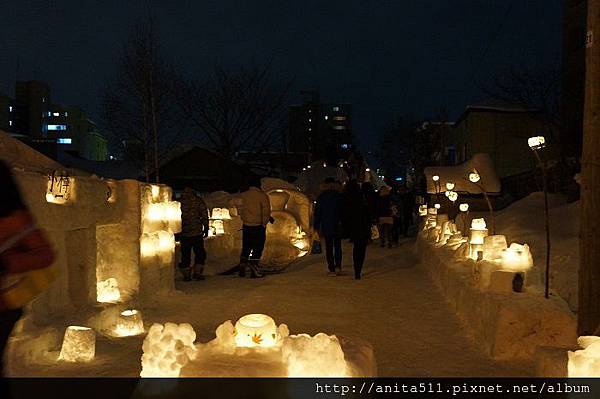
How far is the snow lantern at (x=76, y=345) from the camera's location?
5.45 m

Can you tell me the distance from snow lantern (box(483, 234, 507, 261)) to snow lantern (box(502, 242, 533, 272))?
0.23m

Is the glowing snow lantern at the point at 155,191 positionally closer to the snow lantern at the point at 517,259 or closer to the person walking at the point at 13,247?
the snow lantern at the point at 517,259

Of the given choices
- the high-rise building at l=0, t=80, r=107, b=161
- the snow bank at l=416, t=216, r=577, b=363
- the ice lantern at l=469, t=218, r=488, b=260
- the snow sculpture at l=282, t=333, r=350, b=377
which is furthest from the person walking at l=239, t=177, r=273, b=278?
the high-rise building at l=0, t=80, r=107, b=161

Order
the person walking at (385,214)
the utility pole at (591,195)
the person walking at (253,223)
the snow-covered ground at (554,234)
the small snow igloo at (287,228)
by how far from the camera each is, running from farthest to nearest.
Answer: the small snow igloo at (287,228)
the person walking at (385,214)
the person walking at (253,223)
the snow-covered ground at (554,234)
the utility pole at (591,195)

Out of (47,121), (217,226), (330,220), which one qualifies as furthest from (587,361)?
→ (47,121)

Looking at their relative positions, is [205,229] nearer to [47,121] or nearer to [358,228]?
[358,228]

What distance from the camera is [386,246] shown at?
16547 mm

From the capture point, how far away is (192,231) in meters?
10.6

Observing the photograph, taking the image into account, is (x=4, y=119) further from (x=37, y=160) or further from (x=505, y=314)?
(x=505, y=314)

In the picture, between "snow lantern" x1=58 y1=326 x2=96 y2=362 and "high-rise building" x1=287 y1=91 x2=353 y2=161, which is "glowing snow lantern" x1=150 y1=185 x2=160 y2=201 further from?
"high-rise building" x1=287 y1=91 x2=353 y2=161

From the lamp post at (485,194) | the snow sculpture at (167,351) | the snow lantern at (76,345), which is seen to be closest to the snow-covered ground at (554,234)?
the lamp post at (485,194)

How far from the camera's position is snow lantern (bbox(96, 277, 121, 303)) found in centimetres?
717

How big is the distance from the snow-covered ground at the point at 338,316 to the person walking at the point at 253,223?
1.40 ft

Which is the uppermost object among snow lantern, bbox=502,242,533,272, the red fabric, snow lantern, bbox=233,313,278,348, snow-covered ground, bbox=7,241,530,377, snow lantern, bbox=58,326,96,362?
the red fabric
